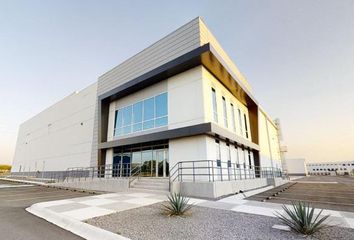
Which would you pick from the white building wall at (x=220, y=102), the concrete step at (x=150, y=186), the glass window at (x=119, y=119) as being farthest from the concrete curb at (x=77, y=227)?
the glass window at (x=119, y=119)

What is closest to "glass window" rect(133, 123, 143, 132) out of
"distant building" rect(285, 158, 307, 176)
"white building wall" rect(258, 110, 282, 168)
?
"white building wall" rect(258, 110, 282, 168)

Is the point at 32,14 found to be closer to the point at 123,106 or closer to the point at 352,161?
the point at 123,106

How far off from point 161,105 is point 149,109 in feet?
5.28

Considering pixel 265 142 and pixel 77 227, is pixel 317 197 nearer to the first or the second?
pixel 77 227

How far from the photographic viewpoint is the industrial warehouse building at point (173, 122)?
14039 mm

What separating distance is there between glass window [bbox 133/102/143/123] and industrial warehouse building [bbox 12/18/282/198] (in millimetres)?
107

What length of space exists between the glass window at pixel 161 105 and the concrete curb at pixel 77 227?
36.7 ft

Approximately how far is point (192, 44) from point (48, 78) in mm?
17853

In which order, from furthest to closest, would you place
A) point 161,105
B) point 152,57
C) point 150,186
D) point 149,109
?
point 149,109, point 152,57, point 161,105, point 150,186

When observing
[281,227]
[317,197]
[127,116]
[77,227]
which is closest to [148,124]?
[127,116]

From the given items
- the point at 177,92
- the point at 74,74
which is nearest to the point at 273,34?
the point at 177,92

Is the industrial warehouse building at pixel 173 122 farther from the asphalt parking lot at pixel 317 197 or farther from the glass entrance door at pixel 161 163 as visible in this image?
the asphalt parking lot at pixel 317 197

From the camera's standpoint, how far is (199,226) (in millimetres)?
5445

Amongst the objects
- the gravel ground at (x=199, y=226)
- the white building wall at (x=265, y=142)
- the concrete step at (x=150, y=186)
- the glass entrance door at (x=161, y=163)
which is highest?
the white building wall at (x=265, y=142)
